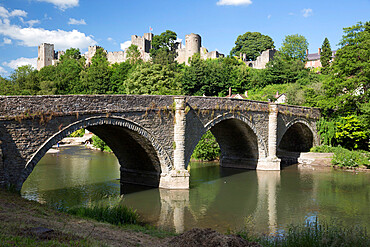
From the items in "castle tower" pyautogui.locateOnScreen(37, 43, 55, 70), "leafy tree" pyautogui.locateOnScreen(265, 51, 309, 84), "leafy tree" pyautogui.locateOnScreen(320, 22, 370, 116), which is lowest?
"leafy tree" pyautogui.locateOnScreen(320, 22, 370, 116)

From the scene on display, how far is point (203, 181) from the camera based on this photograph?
818 inches

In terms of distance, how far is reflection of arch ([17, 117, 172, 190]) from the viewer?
46.5 ft

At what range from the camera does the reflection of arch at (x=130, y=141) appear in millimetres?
14164

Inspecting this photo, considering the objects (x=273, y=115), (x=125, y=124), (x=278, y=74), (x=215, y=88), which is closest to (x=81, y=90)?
(x=215, y=88)

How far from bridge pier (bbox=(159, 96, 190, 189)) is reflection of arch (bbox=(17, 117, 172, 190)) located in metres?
0.36

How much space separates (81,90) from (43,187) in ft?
118

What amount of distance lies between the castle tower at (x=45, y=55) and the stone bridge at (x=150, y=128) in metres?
61.5

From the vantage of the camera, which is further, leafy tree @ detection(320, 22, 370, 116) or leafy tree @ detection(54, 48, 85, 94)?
leafy tree @ detection(54, 48, 85, 94)

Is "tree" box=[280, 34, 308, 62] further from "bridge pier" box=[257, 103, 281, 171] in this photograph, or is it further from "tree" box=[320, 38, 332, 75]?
"bridge pier" box=[257, 103, 281, 171]

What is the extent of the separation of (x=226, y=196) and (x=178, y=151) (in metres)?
3.36

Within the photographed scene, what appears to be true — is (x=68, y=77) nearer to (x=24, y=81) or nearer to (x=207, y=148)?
(x=24, y=81)

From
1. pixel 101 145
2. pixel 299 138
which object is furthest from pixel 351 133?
pixel 101 145

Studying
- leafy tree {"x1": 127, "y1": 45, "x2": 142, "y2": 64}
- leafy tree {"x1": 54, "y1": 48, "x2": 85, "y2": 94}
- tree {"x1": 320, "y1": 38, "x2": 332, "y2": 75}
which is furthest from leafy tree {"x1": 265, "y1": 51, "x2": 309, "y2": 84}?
leafy tree {"x1": 54, "y1": 48, "x2": 85, "y2": 94}

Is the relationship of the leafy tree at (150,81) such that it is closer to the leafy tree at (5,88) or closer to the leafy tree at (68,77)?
the leafy tree at (68,77)
